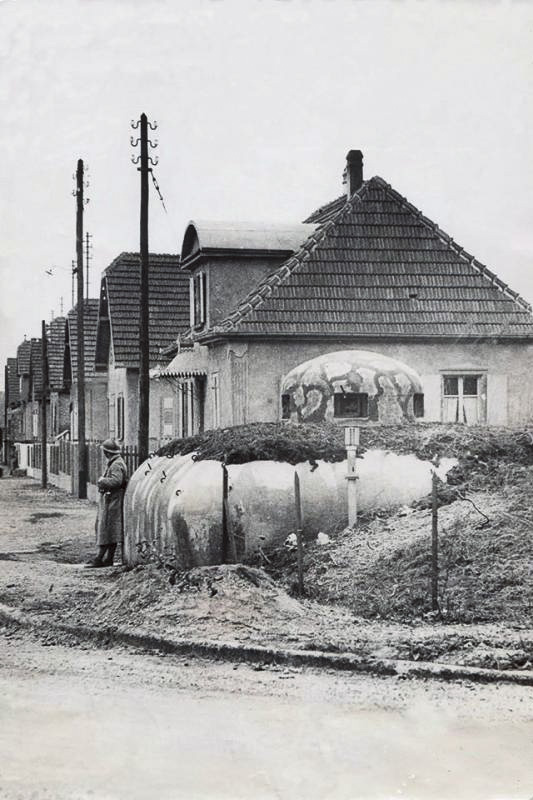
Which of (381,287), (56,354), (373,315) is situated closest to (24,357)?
(56,354)

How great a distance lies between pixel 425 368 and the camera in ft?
79.2

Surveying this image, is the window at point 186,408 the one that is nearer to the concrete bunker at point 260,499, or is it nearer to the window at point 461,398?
the window at point 461,398

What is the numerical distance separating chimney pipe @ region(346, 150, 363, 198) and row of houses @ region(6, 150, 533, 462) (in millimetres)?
2817

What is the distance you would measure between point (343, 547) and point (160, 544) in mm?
2258

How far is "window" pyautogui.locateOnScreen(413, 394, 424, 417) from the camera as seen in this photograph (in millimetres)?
23141

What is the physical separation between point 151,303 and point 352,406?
53.5 feet

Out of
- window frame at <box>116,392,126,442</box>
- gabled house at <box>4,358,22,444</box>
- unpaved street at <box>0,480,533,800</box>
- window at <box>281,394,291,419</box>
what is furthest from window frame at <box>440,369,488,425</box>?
gabled house at <box>4,358,22,444</box>

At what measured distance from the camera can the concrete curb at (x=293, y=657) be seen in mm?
8453

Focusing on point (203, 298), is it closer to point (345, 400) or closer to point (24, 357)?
point (345, 400)

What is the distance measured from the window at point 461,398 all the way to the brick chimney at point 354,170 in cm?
739

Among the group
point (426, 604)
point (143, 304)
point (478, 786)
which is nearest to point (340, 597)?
point (426, 604)

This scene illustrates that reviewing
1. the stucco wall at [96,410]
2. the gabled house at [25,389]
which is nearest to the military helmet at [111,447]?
the stucco wall at [96,410]

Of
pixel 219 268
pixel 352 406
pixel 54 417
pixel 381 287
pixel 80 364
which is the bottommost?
pixel 352 406

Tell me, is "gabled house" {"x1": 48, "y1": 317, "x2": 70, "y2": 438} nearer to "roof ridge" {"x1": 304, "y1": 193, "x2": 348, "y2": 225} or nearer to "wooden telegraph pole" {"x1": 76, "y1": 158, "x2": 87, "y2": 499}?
"wooden telegraph pole" {"x1": 76, "y1": 158, "x2": 87, "y2": 499}
